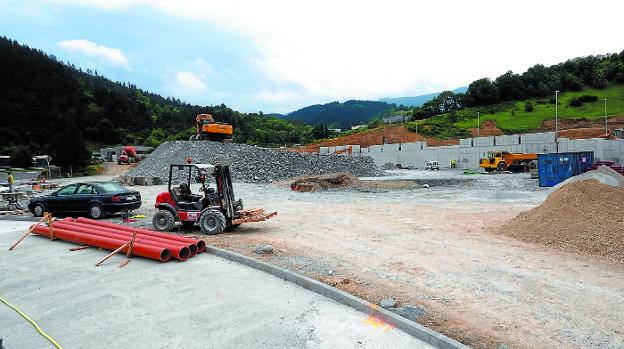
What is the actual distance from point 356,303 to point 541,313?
241 cm

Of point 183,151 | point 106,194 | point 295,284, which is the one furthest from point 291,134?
point 295,284

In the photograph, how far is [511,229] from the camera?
11.1 meters

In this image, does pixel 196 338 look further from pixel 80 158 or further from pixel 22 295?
pixel 80 158

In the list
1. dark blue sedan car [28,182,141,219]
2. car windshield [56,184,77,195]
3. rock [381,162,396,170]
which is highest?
car windshield [56,184,77,195]

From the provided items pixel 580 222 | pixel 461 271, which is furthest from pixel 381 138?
pixel 461 271

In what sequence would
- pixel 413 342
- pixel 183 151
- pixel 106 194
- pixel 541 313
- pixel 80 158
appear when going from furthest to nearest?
pixel 80 158 → pixel 183 151 → pixel 106 194 → pixel 541 313 → pixel 413 342

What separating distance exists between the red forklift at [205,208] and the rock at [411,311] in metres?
6.57

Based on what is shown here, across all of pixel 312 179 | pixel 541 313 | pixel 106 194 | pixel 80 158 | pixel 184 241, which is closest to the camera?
pixel 541 313

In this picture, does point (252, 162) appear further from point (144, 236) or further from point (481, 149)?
point (481, 149)

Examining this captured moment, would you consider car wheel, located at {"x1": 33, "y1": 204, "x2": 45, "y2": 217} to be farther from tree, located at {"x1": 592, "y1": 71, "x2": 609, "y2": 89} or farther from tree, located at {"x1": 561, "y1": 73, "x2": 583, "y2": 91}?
tree, located at {"x1": 592, "y1": 71, "x2": 609, "y2": 89}

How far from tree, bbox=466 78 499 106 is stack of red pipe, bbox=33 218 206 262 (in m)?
90.9

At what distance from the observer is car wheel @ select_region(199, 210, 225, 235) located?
36.3 ft

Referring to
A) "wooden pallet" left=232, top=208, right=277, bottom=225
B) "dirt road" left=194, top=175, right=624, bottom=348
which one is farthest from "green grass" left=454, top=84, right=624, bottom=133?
"wooden pallet" left=232, top=208, right=277, bottom=225

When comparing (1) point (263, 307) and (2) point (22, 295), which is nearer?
(1) point (263, 307)
